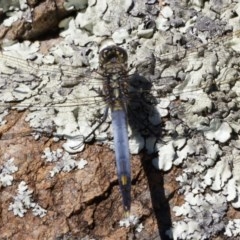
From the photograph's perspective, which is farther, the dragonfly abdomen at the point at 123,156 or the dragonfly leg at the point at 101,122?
the dragonfly leg at the point at 101,122

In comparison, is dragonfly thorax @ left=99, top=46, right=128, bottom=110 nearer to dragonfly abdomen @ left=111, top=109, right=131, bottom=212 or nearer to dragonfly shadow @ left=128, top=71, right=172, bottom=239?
dragonfly shadow @ left=128, top=71, right=172, bottom=239

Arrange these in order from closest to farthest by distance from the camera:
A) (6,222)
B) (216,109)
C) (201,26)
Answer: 1. (6,222)
2. (216,109)
3. (201,26)

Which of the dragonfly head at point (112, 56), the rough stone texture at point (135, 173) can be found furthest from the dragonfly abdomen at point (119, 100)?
the rough stone texture at point (135, 173)

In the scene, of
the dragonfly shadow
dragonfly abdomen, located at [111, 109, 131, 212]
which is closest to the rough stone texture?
the dragonfly shadow

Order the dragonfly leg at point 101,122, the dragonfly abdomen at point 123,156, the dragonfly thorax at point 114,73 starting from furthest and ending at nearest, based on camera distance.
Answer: the dragonfly thorax at point 114,73, the dragonfly leg at point 101,122, the dragonfly abdomen at point 123,156

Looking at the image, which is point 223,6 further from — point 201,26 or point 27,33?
point 27,33

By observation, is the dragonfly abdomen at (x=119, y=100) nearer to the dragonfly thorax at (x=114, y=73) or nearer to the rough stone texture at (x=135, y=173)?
the dragonfly thorax at (x=114, y=73)

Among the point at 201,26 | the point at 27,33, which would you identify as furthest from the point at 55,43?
the point at 201,26
